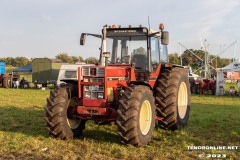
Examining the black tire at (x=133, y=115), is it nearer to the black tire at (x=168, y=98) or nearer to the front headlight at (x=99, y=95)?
the front headlight at (x=99, y=95)

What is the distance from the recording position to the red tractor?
6.17 metres

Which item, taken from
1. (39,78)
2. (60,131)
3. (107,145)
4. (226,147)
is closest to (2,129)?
(60,131)

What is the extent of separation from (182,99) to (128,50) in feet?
7.15

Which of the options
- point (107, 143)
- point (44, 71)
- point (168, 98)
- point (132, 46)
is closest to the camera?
point (107, 143)

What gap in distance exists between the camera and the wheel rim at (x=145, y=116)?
656 cm

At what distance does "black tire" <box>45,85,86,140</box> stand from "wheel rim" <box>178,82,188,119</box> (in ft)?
10.3

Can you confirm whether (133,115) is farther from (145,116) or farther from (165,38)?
(165,38)

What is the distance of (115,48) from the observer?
317 inches

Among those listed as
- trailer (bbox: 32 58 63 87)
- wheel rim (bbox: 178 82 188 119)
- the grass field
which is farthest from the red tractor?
trailer (bbox: 32 58 63 87)

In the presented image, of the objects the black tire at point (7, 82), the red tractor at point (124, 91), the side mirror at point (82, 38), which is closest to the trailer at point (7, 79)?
the black tire at point (7, 82)

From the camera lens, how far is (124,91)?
6488 millimetres

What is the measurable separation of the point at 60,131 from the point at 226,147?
10.9ft

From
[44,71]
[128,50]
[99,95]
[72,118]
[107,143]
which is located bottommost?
[107,143]

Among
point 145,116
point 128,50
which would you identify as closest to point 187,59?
point 128,50
